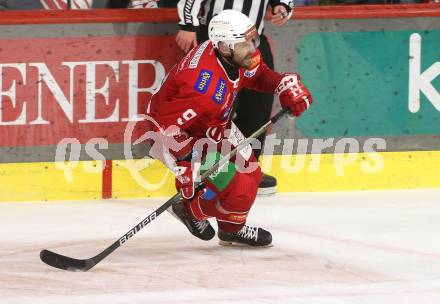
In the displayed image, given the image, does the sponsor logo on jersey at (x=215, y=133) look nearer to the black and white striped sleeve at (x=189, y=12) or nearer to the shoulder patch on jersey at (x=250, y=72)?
the shoulder patch on jersey at (x=250, y=72)

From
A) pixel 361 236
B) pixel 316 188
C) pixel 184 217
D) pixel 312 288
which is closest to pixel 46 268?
pixel 184 217

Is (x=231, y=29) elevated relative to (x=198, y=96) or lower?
elevated

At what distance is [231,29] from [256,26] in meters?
1.31

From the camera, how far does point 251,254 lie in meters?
5.56

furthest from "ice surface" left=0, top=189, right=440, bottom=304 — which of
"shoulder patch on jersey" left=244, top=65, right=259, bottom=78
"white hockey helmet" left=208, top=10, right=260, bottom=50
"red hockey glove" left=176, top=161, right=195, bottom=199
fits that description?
"white hockey helmet" left=208, top=10, right=260, bottom=50

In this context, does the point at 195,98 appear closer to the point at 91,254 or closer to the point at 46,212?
the point at 91,254

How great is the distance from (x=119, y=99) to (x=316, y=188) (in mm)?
1216

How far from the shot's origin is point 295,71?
7000 mm

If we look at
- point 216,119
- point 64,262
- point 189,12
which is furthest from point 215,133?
point 189,12

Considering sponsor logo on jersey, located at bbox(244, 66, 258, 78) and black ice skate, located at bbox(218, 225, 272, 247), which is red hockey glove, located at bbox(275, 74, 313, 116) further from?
black ice skate, located at bbox(218, 225, 272, 247)

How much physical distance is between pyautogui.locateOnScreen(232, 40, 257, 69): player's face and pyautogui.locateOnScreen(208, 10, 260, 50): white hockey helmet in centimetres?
2

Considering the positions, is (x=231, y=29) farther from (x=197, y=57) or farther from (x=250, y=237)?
(x=250, y=237)

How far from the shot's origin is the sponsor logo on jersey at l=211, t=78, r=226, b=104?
5426 mm

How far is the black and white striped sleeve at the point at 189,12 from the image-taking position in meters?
6.55
